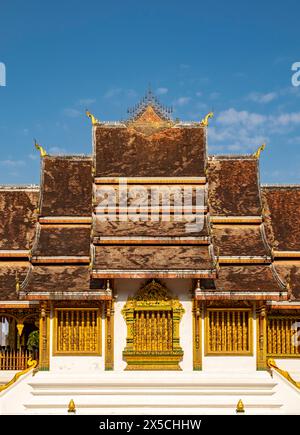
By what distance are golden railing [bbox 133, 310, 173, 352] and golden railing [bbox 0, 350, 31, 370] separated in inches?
161

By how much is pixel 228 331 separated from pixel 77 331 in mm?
4869

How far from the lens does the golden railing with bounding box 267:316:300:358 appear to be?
25.8 m

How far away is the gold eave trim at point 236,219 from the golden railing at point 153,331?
405cm

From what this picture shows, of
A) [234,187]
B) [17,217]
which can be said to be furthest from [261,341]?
[17,217]

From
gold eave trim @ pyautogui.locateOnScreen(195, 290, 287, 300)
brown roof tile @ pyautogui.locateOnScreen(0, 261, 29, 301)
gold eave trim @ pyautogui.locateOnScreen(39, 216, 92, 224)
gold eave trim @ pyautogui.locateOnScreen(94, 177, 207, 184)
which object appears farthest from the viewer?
gold eave trim @ pyautogui.locateOnScreen(39, 216, 92, 224)

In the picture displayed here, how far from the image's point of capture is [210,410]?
73.1 feet

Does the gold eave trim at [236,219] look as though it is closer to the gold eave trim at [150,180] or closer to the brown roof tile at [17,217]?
the gold eave trim at [150,180]

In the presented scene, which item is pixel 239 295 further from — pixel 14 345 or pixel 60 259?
pixel 14 345

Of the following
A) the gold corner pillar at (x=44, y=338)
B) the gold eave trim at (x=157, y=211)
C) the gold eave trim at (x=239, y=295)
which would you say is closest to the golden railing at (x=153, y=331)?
the gold eave trim at (x=239, y=295)

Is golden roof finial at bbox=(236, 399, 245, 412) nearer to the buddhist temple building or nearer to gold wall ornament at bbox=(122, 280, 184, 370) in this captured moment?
the buddhist temple building

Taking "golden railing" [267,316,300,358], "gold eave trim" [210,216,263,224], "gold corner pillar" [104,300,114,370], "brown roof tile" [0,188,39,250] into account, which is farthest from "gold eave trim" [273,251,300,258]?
"brown roof tile" [0,188,39,250]

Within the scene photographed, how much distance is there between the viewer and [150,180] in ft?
84.8

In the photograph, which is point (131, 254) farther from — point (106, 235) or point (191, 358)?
point (191, 358)
